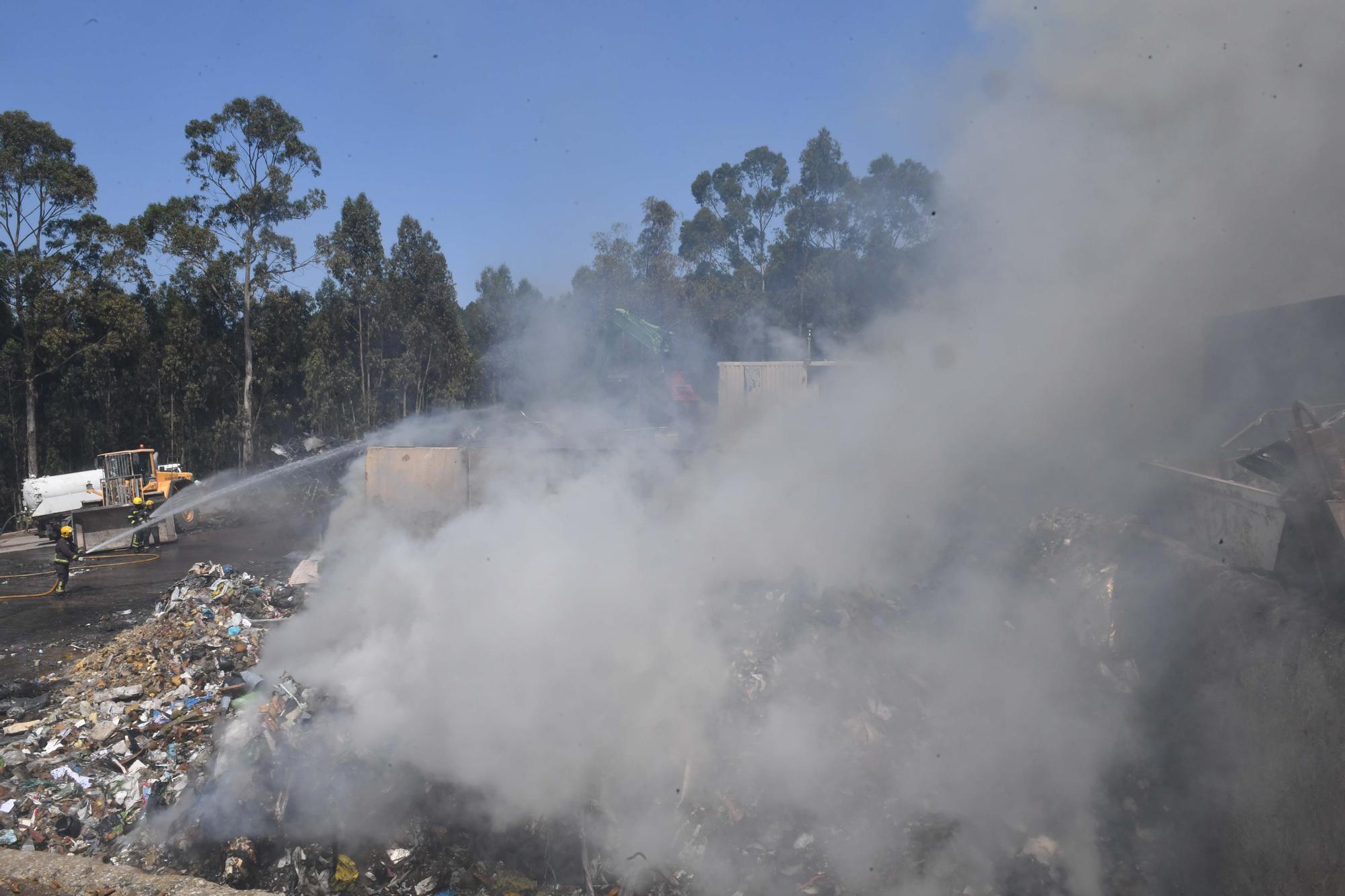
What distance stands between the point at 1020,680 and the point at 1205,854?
1565mm

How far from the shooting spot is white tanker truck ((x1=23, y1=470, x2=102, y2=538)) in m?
16.3

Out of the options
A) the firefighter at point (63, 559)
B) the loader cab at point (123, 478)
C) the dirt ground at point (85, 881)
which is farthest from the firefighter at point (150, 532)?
the dirt ground at point (85, 881)

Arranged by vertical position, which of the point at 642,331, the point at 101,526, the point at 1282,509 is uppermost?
the point at 642,331

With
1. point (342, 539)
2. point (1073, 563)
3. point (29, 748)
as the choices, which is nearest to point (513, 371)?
point (342, 539)

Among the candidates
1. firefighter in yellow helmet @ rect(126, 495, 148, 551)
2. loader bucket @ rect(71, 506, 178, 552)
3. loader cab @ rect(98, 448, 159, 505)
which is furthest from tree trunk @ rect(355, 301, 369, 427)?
firefighter in yellow helmet @ rect(126, 495, 148, 551)

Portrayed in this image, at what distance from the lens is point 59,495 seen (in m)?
16.4

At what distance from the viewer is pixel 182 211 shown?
69.5 ft

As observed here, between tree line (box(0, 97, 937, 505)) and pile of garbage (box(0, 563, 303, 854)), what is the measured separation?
8.90m

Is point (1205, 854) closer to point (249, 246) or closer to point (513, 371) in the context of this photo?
point (513, 371)

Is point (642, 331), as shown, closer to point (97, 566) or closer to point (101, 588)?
point (101, 588)

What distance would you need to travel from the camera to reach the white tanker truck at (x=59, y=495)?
16.3 metres

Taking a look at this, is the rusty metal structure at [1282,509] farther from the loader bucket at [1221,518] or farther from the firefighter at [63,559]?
the firefighter at [63,559]

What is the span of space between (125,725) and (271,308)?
19284mm

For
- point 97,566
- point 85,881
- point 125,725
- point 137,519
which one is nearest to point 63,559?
point 97,566
